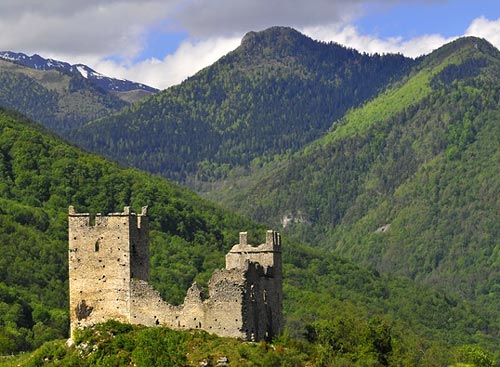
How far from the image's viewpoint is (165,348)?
239 ft

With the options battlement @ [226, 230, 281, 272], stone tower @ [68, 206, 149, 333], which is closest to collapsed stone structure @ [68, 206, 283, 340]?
stone tower @ [68, 206, 149, 333]

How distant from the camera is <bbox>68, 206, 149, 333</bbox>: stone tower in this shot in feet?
251

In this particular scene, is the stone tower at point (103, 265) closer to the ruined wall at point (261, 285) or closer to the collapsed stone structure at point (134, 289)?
the collapsed stone structure at point (134, 289)

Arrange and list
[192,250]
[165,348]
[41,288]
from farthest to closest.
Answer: [192,250], [41,288], [165,348]

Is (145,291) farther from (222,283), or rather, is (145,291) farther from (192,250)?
(192,250)

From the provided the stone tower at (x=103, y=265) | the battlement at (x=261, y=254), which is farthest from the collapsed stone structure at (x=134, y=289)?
the battlement at (x=261, y=254)

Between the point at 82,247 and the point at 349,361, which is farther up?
the point at 82,247

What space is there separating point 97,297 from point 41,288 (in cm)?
7719

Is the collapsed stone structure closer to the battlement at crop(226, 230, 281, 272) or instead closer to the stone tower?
the stone tower

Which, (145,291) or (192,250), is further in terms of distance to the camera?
(192,250)

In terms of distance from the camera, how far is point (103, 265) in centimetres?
7688

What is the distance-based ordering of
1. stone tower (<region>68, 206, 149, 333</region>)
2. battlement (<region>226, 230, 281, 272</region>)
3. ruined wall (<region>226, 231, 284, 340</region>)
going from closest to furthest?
stone tower (<region>68, 206, 149, 333</region>) < ruined wall (<region>226, 231, 284, 340</region>) < battlement (<region>226, 230, 281, 272</region>)

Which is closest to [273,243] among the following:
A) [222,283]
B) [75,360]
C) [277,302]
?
[277,302]

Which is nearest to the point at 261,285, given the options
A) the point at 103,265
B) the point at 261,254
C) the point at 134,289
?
the point at 261,254
